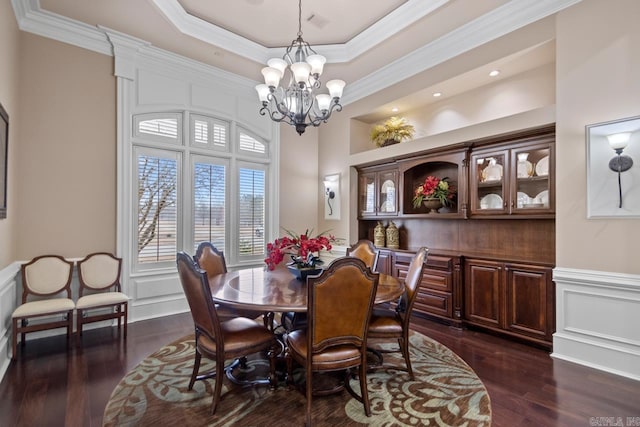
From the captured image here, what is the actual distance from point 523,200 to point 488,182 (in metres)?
0.44

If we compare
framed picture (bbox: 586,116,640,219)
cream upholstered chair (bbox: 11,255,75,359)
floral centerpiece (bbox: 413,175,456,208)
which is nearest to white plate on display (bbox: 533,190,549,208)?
framed picture (bbox: 586,116,640,219)

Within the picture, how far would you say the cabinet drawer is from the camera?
389 centimetres

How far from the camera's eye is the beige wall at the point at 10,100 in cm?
278

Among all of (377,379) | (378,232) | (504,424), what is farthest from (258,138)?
(504,424)

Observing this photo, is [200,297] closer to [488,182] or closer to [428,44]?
[488,182]

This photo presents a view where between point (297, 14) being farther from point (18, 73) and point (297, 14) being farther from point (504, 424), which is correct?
point (504, 424)

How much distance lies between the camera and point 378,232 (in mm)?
5020

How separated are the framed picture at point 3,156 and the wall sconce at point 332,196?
415 centimetres

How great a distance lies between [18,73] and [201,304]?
11.2 ft

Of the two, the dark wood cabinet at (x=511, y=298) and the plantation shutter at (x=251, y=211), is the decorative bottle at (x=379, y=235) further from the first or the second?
the plantation shutter at (x=251, y=211)

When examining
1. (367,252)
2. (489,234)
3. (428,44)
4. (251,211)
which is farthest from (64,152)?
(489,234)

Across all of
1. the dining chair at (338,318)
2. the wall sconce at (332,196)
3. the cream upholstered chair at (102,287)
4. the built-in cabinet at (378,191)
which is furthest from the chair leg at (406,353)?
the wall sconce at (332,196)

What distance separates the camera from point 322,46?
4273 mm

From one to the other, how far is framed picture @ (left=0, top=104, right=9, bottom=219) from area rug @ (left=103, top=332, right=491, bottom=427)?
1.89 m
